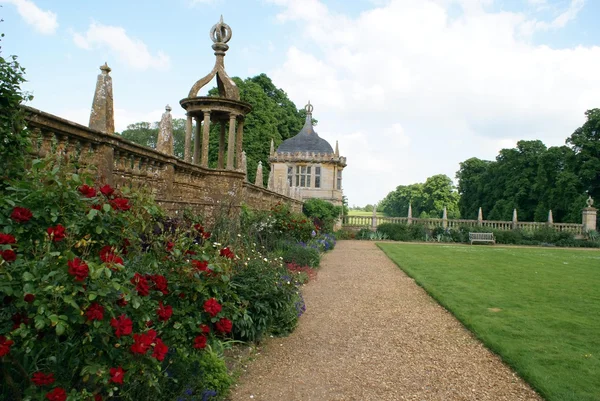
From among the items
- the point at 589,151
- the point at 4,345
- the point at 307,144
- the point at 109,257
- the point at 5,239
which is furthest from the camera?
the point at 307,144

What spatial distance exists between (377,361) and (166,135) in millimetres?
4769

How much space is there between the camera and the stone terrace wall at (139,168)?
13.1 ft

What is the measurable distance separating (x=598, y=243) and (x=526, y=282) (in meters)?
21.6

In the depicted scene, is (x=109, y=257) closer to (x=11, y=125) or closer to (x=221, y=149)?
(x=11, y=125)

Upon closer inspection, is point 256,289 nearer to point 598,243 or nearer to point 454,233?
point 454,233

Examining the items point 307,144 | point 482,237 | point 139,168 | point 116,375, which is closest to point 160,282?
point 116,375

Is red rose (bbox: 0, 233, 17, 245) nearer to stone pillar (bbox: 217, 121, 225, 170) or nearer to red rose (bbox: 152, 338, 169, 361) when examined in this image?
red rose (bbox: 152, 338, 169, 361)

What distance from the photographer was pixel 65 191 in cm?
248

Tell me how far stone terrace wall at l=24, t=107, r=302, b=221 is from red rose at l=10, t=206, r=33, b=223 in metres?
0.79

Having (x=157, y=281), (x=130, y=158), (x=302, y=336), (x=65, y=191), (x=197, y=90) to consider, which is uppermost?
(x=197, y=90)

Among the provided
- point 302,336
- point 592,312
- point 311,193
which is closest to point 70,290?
point 302,336

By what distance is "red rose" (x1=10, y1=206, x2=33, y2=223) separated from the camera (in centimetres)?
226

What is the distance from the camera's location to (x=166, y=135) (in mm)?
7246

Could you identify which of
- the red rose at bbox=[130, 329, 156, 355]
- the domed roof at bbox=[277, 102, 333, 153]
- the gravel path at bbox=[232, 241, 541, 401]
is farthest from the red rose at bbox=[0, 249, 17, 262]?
the domed roof at bbox=[277, 102, 333, 153]
